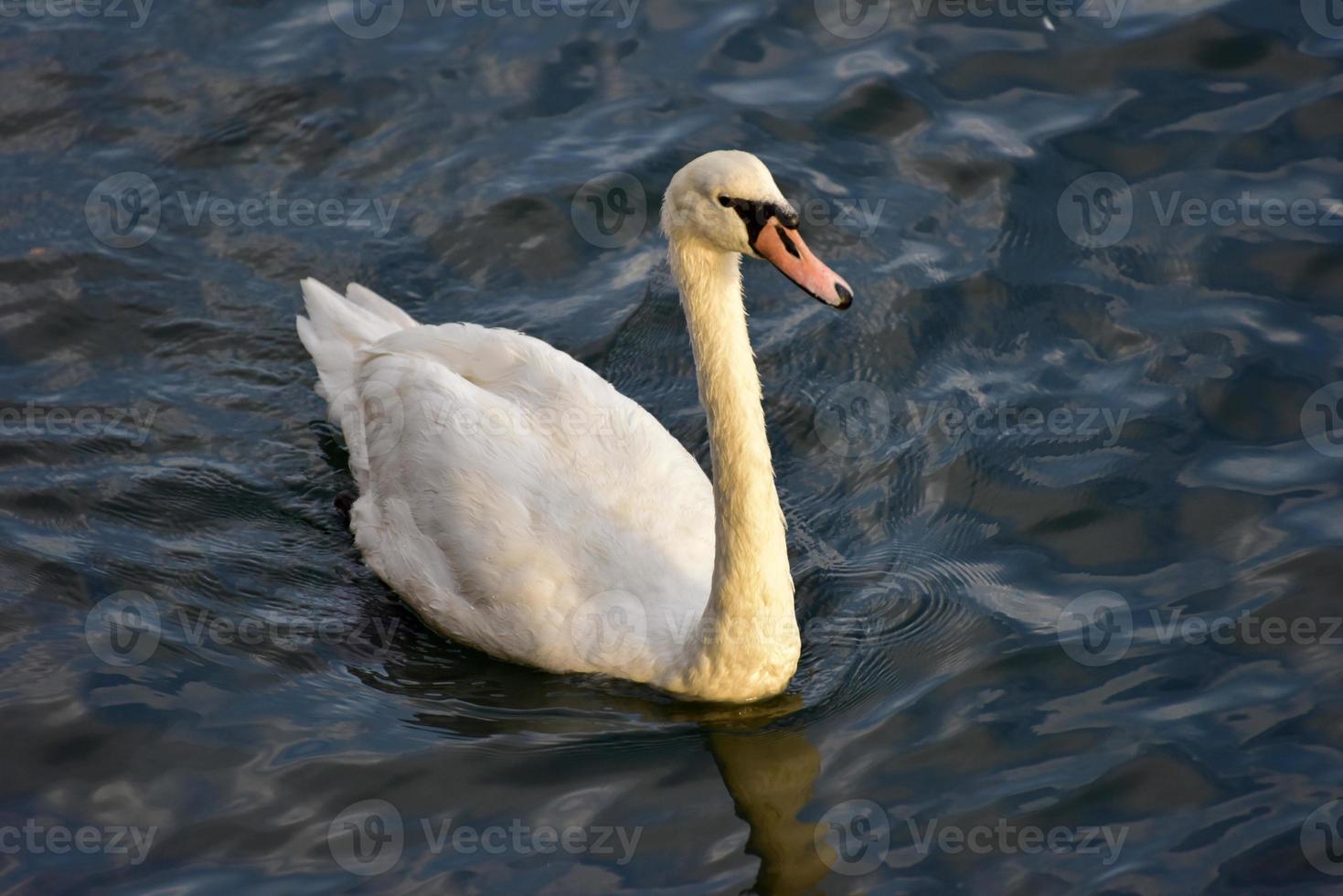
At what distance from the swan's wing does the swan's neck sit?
1.04 ft

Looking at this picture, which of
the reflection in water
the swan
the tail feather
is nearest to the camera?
the reflection in water

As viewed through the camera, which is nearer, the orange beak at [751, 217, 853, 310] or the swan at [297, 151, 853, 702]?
the orange beak at [751, 217, 853, 310]

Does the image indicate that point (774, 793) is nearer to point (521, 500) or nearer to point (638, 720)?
point (638, 720)

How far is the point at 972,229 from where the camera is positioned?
1044 cm

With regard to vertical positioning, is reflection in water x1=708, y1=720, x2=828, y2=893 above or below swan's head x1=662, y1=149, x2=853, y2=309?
below

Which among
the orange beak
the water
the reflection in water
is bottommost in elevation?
the reflection in water

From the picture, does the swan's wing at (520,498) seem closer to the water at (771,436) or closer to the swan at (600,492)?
the swan at (600,492)

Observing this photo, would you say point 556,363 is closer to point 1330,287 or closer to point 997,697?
point 997,697

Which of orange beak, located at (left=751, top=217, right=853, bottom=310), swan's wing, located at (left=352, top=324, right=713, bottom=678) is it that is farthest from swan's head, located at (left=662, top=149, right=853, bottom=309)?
swan's wing, located at (left=352, top=324, right=713, bottom=678)

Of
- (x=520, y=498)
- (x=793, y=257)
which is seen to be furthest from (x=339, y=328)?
(x=793, y=257)

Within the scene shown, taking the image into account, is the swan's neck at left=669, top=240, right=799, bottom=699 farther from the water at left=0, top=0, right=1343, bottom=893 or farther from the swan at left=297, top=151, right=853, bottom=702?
the water at left=0, top=0, right=1343, bottom=893

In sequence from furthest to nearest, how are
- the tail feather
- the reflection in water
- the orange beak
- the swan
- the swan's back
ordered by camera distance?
the tail feather < the swan's back < the swan < the reflection in water < the orange beak

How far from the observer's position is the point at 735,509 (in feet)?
23.2

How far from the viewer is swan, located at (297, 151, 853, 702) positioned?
6855mm
